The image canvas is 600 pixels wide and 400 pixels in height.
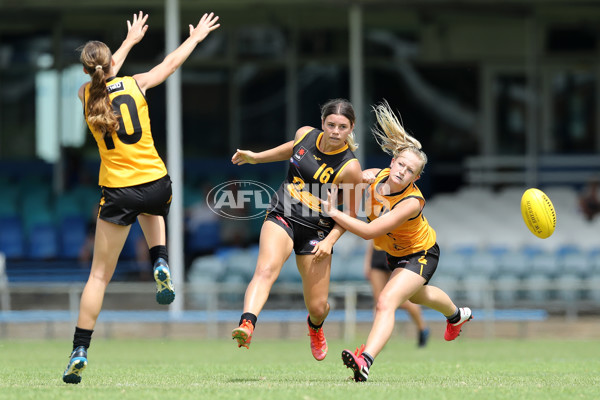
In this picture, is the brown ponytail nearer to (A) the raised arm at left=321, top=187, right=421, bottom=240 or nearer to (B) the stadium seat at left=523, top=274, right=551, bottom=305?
(A) the raised arm at left=321, top=187, right=421, bottom=240

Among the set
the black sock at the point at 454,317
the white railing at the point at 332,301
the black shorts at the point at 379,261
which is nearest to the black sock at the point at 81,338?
the black sock at the point at 454,317

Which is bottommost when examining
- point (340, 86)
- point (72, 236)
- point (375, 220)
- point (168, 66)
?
point (72, 236)

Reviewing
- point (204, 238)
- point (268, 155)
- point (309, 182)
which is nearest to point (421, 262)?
point (309, 182)

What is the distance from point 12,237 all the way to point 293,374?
12.1 meters

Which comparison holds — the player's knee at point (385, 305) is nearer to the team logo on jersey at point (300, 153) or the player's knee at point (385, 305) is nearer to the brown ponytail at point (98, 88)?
the team logo on jersey at point (300, 153)

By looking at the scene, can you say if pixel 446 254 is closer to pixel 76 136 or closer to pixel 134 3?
pixel 134 3

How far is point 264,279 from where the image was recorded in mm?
7695

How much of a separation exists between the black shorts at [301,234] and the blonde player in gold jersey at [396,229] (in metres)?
0.35

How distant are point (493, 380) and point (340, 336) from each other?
7.69 meters

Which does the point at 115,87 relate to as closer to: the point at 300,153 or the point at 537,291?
the point at 300,153

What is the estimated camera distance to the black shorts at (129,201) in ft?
24.3

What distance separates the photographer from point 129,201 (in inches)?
292

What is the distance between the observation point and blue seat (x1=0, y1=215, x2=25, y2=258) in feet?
64.0

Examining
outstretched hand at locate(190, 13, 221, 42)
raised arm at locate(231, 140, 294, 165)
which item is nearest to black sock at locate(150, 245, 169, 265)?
raised arm at locate(231, 140, 294, 165)
